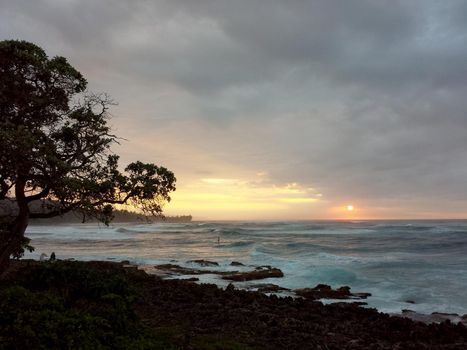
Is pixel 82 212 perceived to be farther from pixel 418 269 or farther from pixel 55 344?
pixel 418 269

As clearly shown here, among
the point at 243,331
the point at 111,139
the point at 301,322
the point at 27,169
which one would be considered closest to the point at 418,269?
the point at 301,322

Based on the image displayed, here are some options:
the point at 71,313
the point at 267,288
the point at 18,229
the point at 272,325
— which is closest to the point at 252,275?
the point at 267,288

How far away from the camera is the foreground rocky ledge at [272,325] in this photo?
10.3m

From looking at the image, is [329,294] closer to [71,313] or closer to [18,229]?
[18,229]

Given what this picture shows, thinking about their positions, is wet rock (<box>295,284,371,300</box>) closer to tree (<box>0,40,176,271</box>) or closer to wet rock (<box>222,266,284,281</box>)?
wet rock (<box>222,266,284,281</box>)

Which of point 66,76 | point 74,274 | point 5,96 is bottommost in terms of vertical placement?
point 74,274

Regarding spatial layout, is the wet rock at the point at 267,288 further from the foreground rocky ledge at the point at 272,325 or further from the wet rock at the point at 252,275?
the foreground rocky ledge at the point at 272,325

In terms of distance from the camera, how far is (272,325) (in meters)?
11.8

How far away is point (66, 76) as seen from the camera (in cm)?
1127

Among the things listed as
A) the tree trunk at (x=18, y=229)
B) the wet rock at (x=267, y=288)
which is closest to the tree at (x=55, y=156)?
the tree trunk at (x=18, y=229)

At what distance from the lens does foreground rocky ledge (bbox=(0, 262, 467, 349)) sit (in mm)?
10330

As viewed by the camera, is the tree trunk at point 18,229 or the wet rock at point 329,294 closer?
the tree trunk at point 18,229

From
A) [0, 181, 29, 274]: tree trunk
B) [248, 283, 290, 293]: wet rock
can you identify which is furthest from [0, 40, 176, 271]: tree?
[248, 283, 290, 293]: wet rock

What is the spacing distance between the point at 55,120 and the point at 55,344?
21.2 feet
